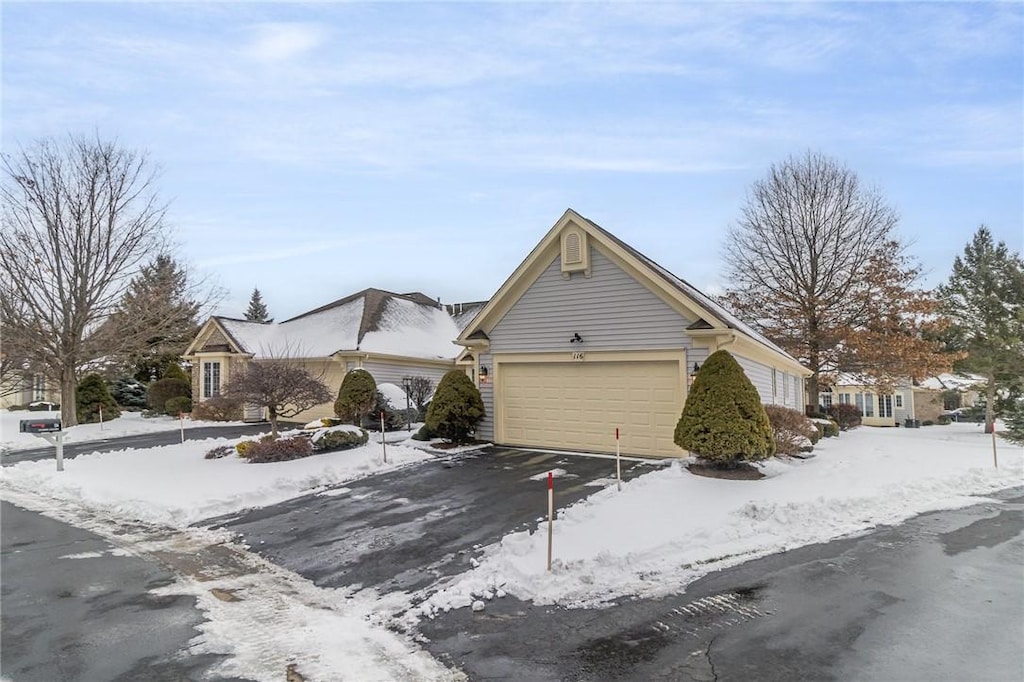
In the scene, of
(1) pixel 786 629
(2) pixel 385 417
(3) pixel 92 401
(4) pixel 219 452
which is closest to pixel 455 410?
(4) pixel 219 452

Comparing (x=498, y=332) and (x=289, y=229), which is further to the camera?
(x=289, y=229)

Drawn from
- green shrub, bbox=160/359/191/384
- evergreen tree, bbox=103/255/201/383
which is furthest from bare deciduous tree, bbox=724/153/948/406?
green shrub, bbox=160/359/191/384

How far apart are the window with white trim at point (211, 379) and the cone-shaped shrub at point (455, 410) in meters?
15.6

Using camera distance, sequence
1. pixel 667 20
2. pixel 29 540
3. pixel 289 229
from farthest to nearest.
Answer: pixel 289 229
pixel 667 20
pixel 29 540

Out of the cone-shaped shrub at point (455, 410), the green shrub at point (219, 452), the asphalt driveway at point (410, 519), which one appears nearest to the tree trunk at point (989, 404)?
the asphalt driveway at point (410, 519)

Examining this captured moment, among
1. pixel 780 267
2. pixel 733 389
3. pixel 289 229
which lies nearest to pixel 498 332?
pixel 733 389

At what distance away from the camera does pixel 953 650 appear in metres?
4.37

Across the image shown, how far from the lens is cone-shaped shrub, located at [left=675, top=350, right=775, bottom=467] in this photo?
34.9 feet

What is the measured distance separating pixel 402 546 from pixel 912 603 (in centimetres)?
557

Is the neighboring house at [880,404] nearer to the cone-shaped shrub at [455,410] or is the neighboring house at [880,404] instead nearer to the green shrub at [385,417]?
the green shrub at [385,417]

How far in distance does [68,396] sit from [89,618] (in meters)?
21.8

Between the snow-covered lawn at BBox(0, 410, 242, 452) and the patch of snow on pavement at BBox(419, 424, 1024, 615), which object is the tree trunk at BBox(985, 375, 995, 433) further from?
the snow-covered lawn at BBox(0, 410, 242, 452)

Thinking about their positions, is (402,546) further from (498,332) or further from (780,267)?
(780,267)

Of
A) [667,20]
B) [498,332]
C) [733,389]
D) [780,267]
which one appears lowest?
[733,389]
